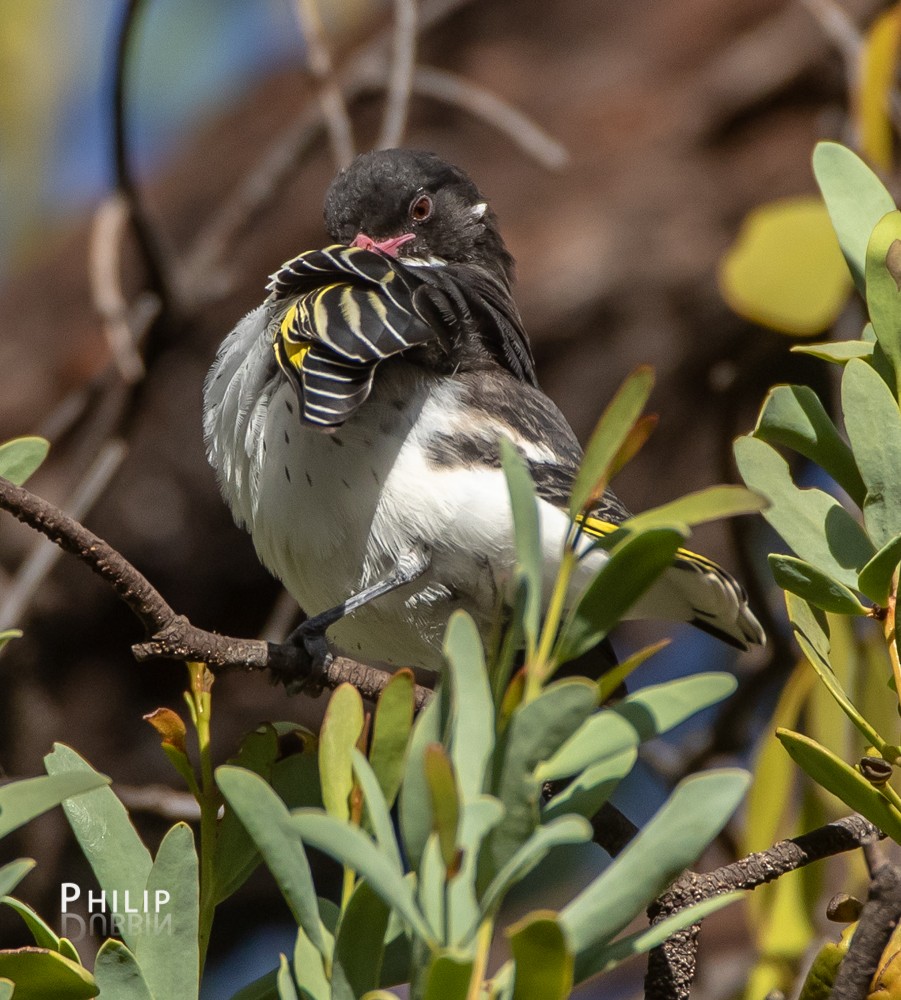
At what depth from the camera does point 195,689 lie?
1.24m

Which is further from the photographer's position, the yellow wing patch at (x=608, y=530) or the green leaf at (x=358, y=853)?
the yellow wing patch at (x=608, y=530)

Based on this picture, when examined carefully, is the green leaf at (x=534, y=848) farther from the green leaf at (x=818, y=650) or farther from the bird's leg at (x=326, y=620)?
the bird's leg at (x=326, y=620)

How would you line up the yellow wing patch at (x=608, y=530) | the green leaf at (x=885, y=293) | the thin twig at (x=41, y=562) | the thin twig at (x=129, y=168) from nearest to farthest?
the green leaf at (x=885, y=293), the yellow wing patch at (x=608, y=530), the thin twig at (x=129, y=168), the thin twig at (x=41, y=562)

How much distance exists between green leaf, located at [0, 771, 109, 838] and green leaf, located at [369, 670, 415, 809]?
208mm

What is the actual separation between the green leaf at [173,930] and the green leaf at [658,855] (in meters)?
0.35

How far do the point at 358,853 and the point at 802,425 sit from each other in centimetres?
68

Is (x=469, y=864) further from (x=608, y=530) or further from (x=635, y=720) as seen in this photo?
(x=608, y=530)

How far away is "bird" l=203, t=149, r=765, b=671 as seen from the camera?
209 centimetres

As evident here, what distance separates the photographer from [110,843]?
3.72 feet

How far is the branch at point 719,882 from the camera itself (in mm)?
1272

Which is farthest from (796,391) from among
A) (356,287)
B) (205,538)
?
(205,538)

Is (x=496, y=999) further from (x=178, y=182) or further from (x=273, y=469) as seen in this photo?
(x=178, y=182)

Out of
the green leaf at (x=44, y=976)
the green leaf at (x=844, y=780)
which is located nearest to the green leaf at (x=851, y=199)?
the green leaf at (x=844, y=780)

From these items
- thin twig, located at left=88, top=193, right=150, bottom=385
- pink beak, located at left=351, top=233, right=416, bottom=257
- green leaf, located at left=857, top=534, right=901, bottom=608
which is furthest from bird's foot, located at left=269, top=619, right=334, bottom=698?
thin twig, located at left=88, top=193, right=150, bottom=385
